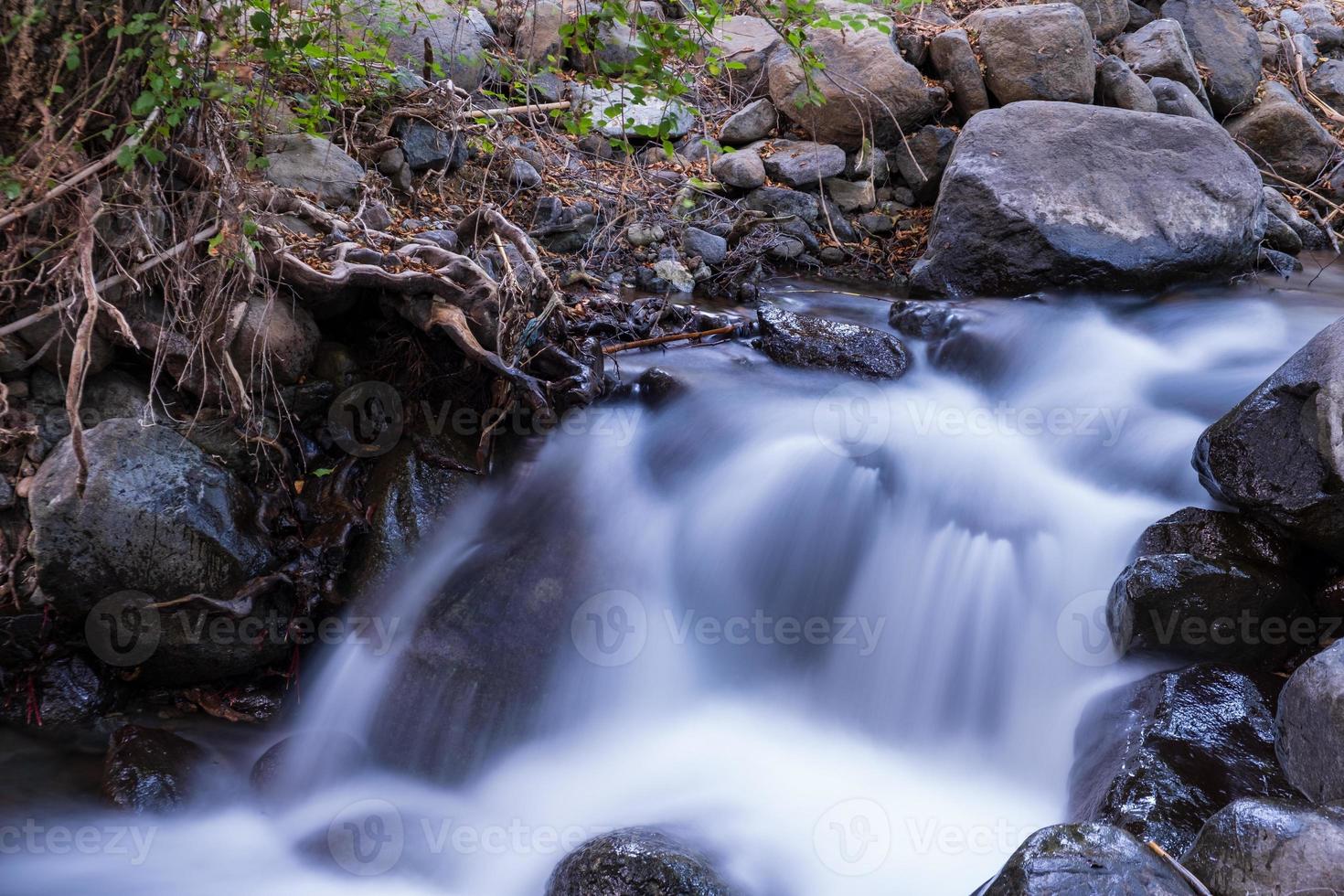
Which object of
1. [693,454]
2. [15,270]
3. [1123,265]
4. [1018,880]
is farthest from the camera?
[1123,265]

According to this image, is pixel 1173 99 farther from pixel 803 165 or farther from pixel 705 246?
pixel 705 246

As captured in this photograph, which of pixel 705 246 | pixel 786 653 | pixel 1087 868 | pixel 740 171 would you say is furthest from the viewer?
pixel 740 171

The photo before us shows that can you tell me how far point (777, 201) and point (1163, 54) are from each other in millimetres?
3859

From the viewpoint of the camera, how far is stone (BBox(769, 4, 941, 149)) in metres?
7.34

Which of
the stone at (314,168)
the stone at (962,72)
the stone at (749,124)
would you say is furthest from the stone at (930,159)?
the stone at (314,168)

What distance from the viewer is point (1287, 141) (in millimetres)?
8117

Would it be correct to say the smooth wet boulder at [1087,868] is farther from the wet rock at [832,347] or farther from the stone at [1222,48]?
the stone at [1222,48]

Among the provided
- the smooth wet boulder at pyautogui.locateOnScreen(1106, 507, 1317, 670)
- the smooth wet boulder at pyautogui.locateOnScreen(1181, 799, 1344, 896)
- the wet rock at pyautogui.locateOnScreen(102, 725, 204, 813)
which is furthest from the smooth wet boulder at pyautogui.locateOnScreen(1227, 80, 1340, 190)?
the wet rock at pyautogui.locateOnScreen(102, 725, 204, 813)

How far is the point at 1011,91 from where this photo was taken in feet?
24.5

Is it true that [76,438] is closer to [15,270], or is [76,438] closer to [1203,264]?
[15,270]

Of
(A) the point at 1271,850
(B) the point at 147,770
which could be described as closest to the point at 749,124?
(B) the point at 147,770

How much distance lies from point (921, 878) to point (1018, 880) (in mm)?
1029

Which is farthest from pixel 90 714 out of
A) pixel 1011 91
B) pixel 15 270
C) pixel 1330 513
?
pixel 1011 91

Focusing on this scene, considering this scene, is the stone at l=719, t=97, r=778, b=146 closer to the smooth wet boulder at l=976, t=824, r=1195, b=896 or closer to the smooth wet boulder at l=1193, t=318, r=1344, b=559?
the smooth wet boulder at l=1193, t=318, r=1344, b=559
